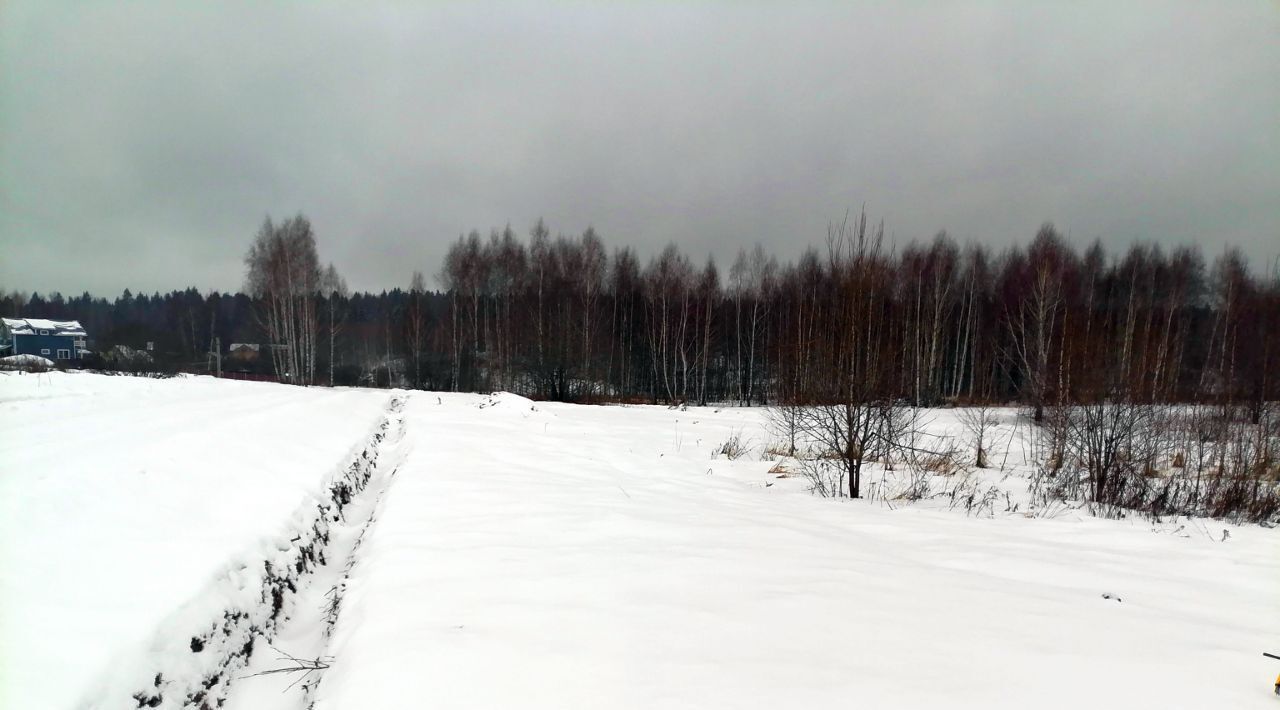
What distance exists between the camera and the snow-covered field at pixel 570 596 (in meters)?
2.36

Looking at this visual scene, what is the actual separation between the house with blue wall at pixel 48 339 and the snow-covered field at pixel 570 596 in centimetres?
6881

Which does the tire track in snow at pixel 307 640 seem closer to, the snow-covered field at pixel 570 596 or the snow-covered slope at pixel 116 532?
the snow-covered field at pixel 570 596

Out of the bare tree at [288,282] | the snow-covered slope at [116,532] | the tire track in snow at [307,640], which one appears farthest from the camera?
the bare tree at [288,282]

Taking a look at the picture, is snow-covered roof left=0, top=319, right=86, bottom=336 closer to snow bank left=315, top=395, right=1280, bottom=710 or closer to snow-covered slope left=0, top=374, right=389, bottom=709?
snow-covered slope left=0, top=374, right=389, bottom=709

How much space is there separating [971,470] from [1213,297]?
30.5m

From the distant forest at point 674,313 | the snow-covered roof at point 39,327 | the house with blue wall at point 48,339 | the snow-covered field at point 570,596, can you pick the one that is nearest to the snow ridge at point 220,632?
the snow-covered field at point 570,596

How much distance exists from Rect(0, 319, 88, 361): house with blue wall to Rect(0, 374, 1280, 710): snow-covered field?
68.8 metres

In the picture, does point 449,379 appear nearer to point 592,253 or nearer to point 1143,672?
point 592,253

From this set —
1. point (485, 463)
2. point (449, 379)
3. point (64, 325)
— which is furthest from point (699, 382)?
point (64, 325)

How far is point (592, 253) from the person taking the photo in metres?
33.1

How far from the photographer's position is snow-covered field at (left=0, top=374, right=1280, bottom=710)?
7.73ft

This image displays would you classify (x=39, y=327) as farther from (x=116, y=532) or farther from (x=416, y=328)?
(x=116, y=532)

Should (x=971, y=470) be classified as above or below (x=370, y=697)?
below

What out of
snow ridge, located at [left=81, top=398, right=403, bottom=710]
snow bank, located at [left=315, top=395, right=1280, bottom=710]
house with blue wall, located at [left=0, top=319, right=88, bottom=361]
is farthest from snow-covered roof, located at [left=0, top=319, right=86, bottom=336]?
snow bank, located at [left=315, top=395, right=1280, bottom=710]
